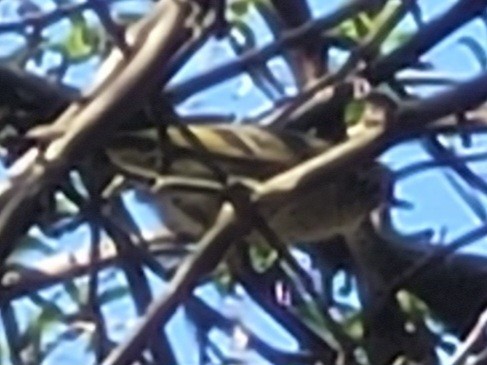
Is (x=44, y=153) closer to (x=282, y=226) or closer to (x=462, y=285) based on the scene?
(x=282, y=226)

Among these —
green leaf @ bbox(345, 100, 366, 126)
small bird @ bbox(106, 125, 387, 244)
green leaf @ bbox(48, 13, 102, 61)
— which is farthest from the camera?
green leaf @ bbox(48, 13, 102, 61)

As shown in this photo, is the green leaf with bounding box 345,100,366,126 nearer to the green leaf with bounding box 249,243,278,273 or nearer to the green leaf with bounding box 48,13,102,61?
the green leaf with bounding box 249,243,278,273

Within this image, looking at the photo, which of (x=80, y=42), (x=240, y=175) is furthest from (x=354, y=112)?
(x=80, y=42)

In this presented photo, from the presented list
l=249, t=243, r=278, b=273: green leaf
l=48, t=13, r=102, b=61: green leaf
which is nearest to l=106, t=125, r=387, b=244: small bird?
l=249, t=243, r=278, b=273: green leaf

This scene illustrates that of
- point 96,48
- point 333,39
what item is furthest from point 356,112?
point 96,48

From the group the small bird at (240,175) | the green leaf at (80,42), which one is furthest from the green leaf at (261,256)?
the green leaf at (80,42)

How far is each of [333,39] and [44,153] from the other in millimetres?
493

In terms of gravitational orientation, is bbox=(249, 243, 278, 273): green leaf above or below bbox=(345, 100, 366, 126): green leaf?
below

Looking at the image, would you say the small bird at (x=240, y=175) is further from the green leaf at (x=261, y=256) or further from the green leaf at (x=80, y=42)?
the green leaf at (x=80, y=42)

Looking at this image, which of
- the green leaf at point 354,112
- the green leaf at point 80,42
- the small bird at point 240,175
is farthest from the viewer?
the green leaf at point 80,42

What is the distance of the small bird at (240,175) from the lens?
3.80 feet

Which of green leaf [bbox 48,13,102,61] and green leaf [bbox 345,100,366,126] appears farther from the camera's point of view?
green leaf [bbox 48,13,102,61]

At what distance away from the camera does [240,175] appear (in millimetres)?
1225

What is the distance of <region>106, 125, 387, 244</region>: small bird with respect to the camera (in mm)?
1159
